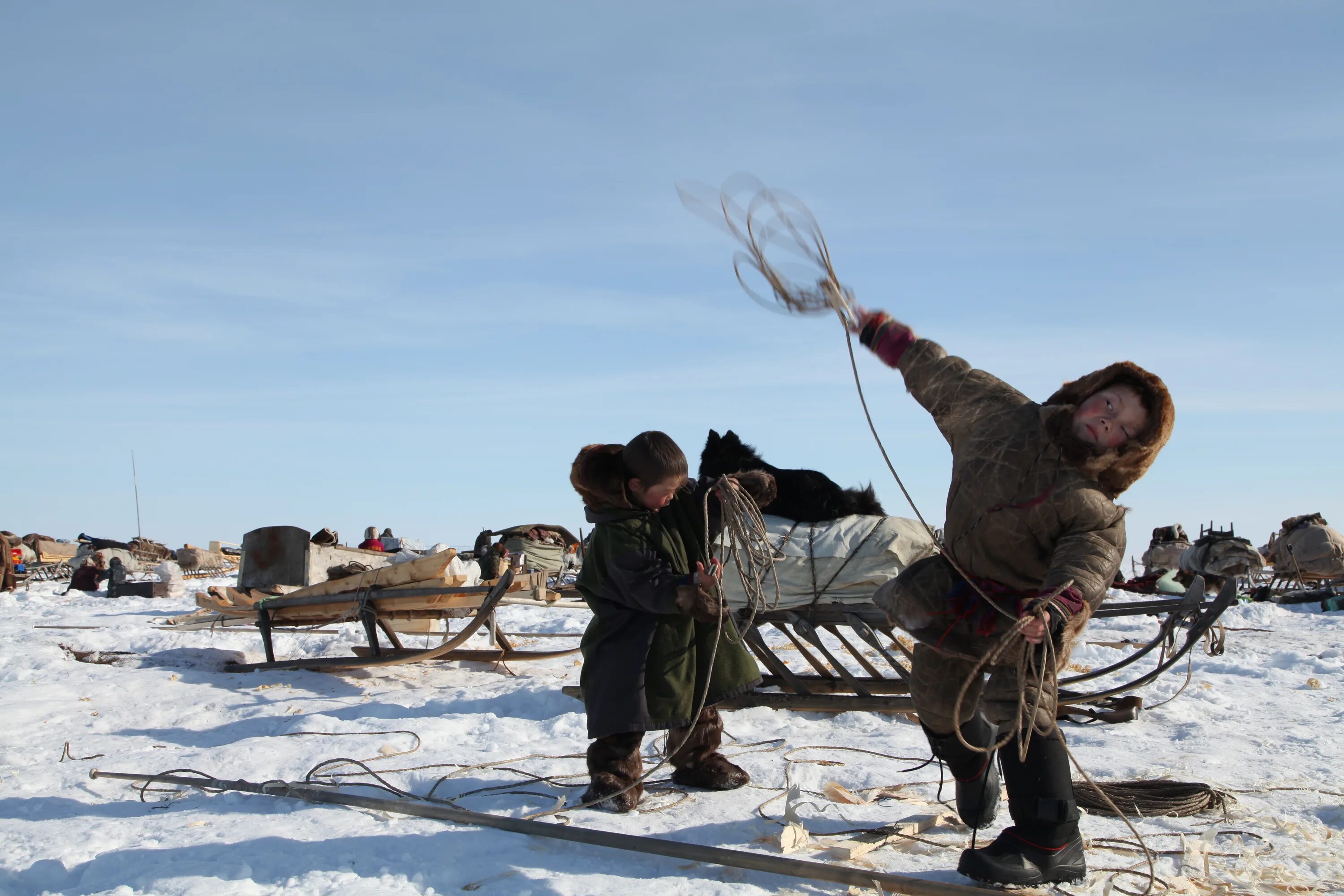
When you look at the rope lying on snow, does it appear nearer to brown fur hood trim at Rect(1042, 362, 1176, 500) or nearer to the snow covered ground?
the snow covered ground

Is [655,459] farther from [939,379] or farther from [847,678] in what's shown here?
[847,678]

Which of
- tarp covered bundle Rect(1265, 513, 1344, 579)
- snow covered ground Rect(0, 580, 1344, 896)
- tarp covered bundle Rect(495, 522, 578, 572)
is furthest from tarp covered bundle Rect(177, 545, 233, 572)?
tarp covered bundle Rect(1265, 513, 1344, 579)

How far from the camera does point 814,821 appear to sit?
3.29 meters

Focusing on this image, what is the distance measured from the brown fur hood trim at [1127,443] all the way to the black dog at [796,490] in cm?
201

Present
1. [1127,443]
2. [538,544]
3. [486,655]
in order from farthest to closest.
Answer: [538,544] < [486,655] < [1127,443]

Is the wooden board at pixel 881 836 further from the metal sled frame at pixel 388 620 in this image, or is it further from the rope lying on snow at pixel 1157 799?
the metal sled frame at pixel 388 620

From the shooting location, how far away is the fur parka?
2.57 m

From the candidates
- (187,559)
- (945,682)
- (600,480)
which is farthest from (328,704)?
(187,559)

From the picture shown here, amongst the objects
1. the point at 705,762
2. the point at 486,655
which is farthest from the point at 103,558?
the point at 705,762

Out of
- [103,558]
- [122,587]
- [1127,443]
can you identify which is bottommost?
[122,587]

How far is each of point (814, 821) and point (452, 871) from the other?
121 cm

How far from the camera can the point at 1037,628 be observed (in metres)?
2.41

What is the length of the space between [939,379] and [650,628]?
1360 mm

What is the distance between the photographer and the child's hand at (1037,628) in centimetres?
239
